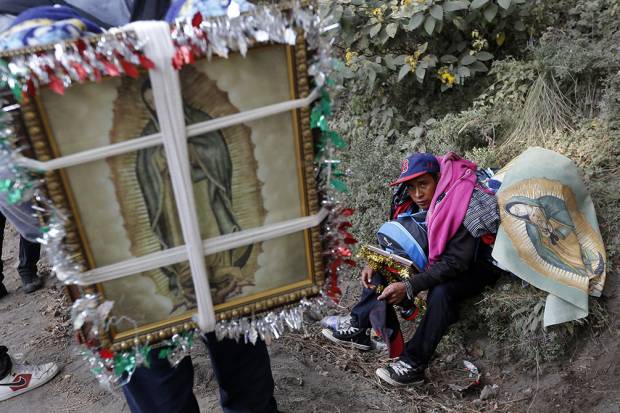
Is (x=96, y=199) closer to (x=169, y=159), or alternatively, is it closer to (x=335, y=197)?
(x=169, y=159)

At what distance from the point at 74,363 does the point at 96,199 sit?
206cm

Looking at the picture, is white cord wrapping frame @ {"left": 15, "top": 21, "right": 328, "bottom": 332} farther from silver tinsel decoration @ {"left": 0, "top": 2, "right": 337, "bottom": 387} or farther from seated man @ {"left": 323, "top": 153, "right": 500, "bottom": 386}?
seated man @ {"left": 323, "top": 153, "right": 500, "bottom": 386}

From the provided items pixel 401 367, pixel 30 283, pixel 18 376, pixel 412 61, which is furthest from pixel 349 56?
pixel 18 376

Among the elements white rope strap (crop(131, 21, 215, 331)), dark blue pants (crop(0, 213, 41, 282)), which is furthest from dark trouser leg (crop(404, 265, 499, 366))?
dark blue pants (crop(0, 213, 41, 282))

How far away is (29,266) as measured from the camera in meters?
3.61

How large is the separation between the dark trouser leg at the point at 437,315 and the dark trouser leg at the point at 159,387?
1256 mm

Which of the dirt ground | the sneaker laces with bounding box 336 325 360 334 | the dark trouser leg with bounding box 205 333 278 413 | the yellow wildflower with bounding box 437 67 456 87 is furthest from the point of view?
the yellow wildflower with bounding box 437 67 456 87

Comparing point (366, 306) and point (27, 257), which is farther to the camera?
point (27, 257)

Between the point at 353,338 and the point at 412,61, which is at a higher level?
the point at 412,61

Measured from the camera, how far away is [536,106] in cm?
324

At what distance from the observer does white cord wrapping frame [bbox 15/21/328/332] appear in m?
1.06

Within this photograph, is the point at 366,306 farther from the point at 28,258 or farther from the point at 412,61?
the point at 28,258

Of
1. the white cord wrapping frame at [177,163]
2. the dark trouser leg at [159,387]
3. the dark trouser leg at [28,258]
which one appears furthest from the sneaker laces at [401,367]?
the dark trouser leg at [28,258]

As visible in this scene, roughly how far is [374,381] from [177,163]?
1828mm
